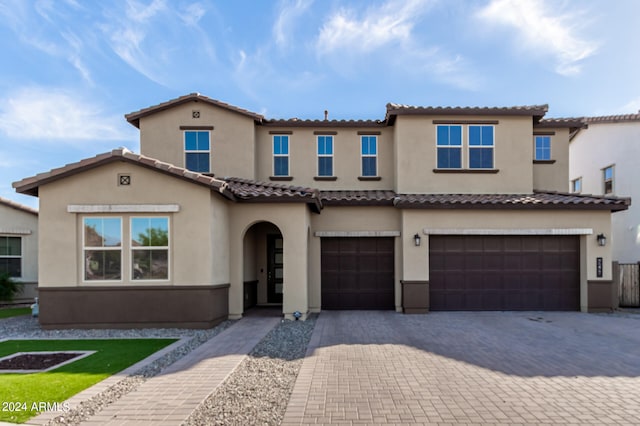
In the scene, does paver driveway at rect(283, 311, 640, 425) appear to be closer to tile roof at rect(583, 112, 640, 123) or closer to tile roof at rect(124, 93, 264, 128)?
tile roof at rect(124, 93, 264, 128)

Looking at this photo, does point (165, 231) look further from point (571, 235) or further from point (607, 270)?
point (607, 270)

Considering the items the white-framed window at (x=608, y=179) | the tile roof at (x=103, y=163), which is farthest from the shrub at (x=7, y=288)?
the white-framed window at (x=608, y=179)

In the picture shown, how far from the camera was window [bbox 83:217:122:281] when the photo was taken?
10.0 m

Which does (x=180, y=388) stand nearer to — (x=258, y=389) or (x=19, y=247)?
(x=258, y=389)

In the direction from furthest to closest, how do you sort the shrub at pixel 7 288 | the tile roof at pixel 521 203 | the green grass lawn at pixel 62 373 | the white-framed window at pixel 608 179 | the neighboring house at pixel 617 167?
1. the white-framed window at pixel 608 179
2. the neighboring house at pixel 617 167
3. the shrub at pixel 7 288
4. the tile roof at pixel 521 203
5. the green grass lawn at pixel 62 373

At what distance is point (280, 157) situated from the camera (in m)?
14.8

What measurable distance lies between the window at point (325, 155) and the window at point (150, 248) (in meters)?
6.66

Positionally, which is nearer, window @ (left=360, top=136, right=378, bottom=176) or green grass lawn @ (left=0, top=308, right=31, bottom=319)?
green grass lawn @ (left=0, top=308, right=31, bottom=319)

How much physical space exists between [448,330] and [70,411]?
27.2 ft

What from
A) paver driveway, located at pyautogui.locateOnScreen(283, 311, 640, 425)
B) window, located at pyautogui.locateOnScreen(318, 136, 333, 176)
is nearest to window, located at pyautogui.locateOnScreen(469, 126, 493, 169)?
window, located at pyautogui.locateOnScreen(318, 136, 333, 176)

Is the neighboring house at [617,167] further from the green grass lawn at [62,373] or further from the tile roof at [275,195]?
the green grass lawn at [62,373]

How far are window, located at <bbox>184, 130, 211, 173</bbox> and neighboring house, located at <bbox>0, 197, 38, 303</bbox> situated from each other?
7552 mm

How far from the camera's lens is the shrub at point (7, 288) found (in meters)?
14.5

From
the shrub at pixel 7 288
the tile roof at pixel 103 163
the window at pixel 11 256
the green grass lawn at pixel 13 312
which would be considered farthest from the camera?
the window at pixel 11 256
